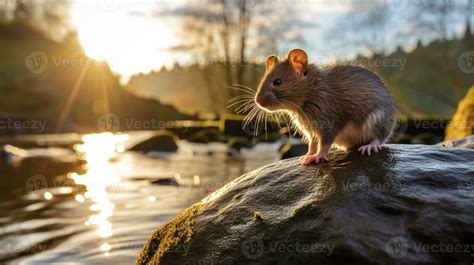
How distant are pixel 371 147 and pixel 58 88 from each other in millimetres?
73683

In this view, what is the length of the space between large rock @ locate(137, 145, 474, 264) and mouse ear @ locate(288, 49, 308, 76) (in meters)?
0.98

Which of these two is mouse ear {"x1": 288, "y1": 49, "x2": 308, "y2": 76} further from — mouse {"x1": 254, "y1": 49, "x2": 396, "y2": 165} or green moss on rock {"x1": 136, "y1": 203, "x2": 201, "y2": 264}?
green moss on rock {"x1": 136, "y1": 203, "x2": 201, "y2": 264}

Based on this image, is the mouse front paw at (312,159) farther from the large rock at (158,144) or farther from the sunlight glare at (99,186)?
→ the large rock at (158,144)

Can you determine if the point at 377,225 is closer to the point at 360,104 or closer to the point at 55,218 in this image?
the point at 360,104

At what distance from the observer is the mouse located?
4.99 meters

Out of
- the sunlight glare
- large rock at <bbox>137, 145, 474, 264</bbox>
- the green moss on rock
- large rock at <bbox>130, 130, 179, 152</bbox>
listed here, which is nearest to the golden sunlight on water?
the sunlight glare

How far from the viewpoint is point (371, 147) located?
4.86m

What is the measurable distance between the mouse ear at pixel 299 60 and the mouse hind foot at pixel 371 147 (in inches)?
39.0

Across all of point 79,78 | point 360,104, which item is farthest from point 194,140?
point 79,78

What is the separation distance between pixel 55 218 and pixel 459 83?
3250 centimetres

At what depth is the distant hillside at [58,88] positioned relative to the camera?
63.6 meters

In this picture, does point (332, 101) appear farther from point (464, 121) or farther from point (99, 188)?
point (464, 121)

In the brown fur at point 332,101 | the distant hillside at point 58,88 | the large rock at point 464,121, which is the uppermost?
the distant hillside at point 58,88

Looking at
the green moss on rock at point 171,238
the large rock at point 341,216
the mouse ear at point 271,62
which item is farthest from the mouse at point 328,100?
the green moss on rock at point 171,238
